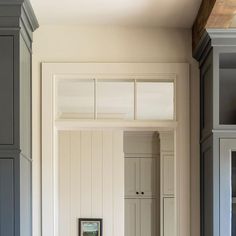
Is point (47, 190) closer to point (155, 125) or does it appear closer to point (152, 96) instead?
point (155, 125)

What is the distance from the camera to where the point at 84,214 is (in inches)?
261

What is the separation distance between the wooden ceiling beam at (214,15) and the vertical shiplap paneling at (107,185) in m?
2.95

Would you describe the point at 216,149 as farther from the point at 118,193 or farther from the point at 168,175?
the point at 168,175

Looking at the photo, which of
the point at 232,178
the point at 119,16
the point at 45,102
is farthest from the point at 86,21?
the point at 232,178

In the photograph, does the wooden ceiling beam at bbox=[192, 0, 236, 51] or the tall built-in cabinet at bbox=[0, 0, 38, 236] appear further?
the tall built-in cabinet at bbox=[0, 0, 38, 236]

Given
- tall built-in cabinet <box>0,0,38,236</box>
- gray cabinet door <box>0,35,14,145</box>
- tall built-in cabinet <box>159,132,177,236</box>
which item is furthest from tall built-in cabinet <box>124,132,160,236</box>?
gray cabinet door <box>0,35,14,145</box>

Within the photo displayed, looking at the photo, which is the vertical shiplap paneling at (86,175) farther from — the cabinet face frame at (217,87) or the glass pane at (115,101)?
the cabinet face frame at (217,87)

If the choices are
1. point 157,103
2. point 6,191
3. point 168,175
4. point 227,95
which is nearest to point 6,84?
point 6,191

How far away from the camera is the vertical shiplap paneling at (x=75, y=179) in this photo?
6.64m

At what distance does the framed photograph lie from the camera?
6.58 m

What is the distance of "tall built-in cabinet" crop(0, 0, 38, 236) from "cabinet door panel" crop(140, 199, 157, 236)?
16.6ft

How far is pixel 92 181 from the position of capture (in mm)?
6680

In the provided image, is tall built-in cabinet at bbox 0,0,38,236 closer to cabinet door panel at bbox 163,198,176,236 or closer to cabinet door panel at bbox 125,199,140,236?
cabinet door panel at bbox 163,198,176,236

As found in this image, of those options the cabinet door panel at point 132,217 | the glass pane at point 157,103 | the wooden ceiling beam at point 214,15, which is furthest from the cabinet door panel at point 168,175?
the wooden ceiling beam at point 214,15
